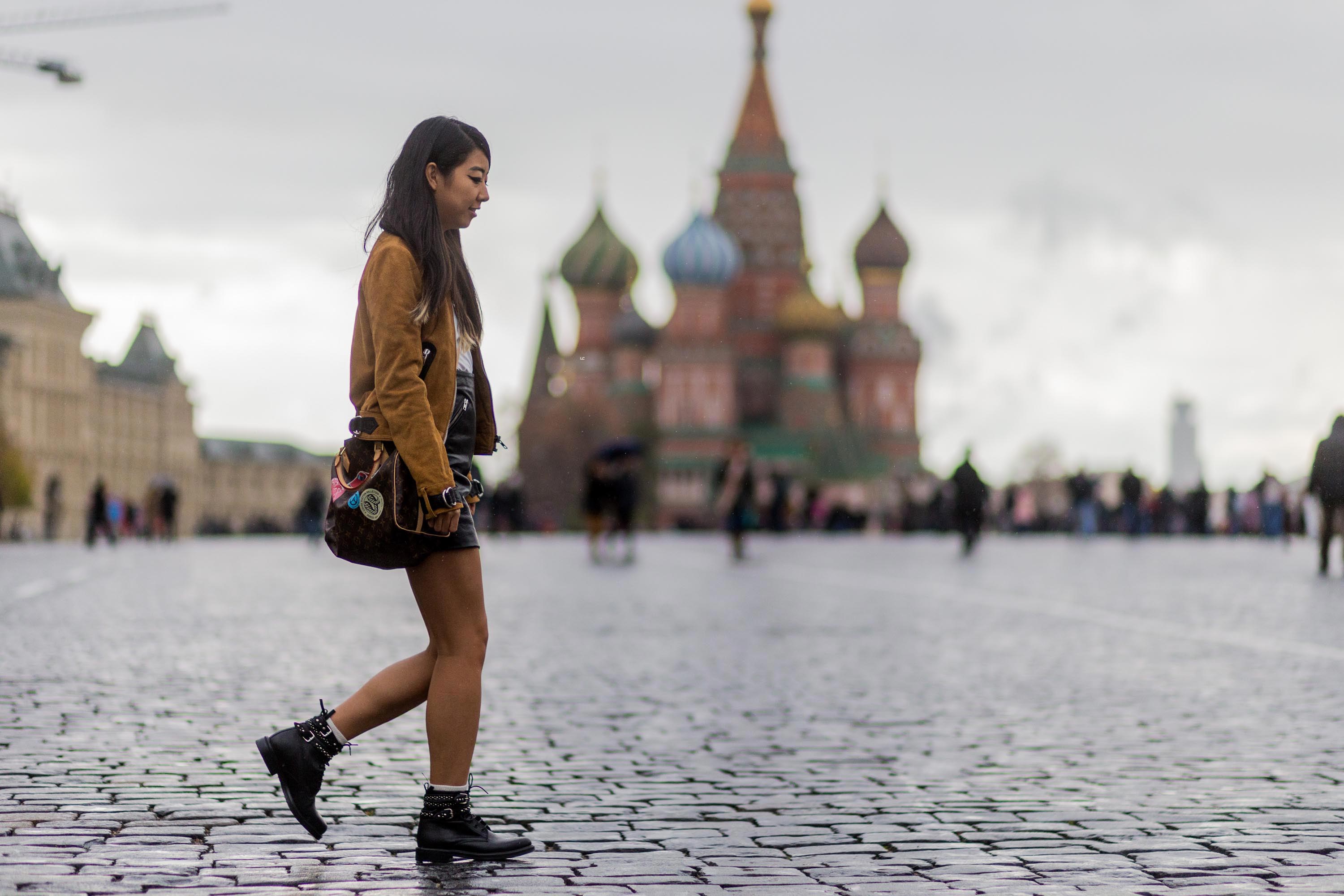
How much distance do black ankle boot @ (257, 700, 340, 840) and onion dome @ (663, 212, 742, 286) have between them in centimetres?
10873

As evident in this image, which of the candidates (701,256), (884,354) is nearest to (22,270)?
(701,256)

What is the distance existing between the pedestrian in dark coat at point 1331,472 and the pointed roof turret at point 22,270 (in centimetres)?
6351

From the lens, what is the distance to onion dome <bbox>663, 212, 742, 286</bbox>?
11412cm

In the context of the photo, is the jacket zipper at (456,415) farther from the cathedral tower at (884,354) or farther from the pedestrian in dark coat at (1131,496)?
the cathedral tower at (884,354)

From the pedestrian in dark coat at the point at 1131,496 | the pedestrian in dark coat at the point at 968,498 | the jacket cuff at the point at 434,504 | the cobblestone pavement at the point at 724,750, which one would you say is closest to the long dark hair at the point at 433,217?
the jacket cuff at the point at 434,504

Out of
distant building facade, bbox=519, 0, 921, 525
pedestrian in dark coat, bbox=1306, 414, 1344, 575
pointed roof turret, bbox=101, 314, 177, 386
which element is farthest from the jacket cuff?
pointed roof turret, bbox=101, 314, 177, 386

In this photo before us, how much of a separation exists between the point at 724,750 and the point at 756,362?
11348 centimetres

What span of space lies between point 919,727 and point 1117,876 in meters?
3.35

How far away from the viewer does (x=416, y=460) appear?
5.09 metres

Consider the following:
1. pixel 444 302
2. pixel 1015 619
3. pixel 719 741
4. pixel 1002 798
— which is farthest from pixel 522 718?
pixel 1015 619

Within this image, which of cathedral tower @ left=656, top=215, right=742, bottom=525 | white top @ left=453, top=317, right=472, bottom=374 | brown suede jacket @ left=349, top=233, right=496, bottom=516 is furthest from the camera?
cathedral tower @ left=656, top=215, right=742, bottom=525

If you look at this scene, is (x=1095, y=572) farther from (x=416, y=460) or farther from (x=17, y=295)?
(x=17, y=295)

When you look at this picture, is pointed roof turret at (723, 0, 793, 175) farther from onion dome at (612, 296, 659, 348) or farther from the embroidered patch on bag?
the embroidered patch on bag

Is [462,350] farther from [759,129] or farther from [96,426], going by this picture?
[96,426]
